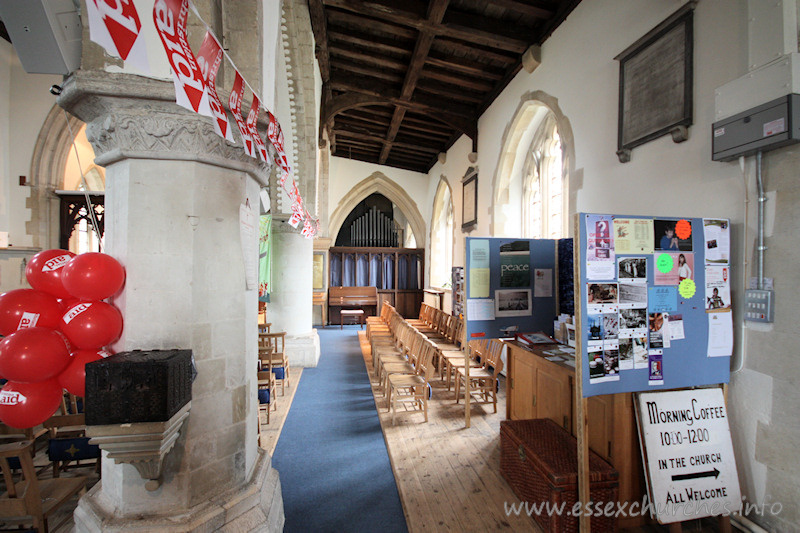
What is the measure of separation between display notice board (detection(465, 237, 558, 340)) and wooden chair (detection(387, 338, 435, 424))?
0.81 m

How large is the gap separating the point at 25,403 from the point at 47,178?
538 cm

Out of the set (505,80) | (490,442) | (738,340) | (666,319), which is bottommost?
(490,442)

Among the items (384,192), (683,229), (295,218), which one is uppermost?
(384,192)

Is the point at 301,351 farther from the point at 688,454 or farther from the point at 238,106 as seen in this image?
the point at 688,454

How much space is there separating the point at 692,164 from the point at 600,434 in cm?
196

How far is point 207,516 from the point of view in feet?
5.42

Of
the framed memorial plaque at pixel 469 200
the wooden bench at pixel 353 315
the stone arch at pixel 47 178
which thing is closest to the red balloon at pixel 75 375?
the stone arch at pixel 47 178

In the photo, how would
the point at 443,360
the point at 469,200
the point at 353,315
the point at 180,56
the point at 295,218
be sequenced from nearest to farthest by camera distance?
the point at 180,56 → the point at 295,218 → the point at 443,360 → the point at 469,200 → the point at 353,315

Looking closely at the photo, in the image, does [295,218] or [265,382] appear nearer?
[265,382]

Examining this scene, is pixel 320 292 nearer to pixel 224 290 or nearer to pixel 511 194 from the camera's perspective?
pixel 511 194

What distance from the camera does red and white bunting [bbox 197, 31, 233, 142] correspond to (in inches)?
58.3

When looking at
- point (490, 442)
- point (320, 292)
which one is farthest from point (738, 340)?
point (320, 292)

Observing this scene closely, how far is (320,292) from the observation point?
34.2 feet
